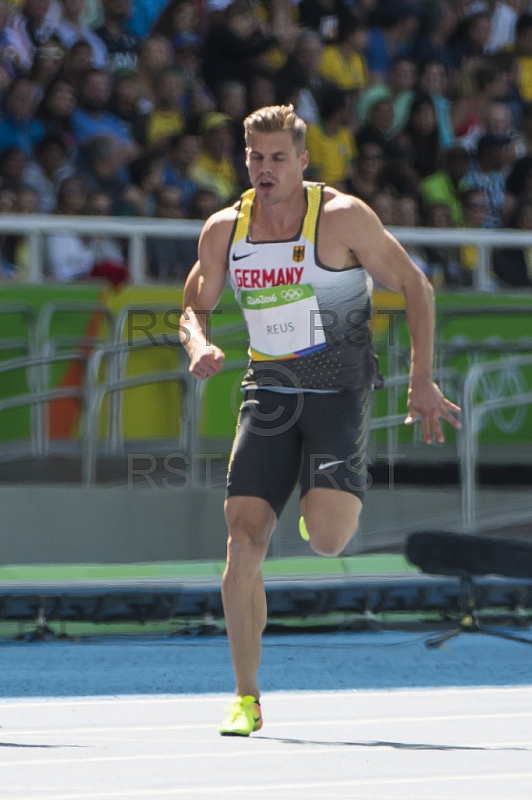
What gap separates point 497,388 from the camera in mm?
9094

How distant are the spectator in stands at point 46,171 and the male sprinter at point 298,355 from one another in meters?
4.76

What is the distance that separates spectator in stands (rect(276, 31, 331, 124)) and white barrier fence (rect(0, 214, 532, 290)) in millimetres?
2536

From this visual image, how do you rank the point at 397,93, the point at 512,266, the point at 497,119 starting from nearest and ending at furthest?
the point at 512,266 < the point at 397,93 < the point at 497,119

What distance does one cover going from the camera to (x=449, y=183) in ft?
36.9

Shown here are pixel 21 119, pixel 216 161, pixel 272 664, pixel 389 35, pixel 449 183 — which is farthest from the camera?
pixel 389 35

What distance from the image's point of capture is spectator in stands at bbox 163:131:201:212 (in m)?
10.1

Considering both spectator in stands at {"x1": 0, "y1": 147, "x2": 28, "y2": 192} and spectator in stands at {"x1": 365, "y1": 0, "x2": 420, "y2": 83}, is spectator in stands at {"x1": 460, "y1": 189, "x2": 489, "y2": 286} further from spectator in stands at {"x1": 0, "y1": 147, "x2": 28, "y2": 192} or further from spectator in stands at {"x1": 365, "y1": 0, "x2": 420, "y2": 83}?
spectator in stands at {"x1": 0, "y1": 147, "x2": 28, "y2": 192}

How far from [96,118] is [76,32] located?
3.04 feet

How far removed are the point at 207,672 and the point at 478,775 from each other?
2.37 m

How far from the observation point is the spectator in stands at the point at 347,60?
11.8 m

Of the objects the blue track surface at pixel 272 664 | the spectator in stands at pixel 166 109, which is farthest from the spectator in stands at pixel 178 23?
the blue track surface at pixel 272 664

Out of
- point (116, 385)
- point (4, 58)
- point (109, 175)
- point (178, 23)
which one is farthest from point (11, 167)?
point (178, 23)

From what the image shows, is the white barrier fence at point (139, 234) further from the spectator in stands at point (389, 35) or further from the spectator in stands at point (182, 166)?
the spectator in stands at point (389, 35)

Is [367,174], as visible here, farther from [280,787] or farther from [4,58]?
[280,787]
